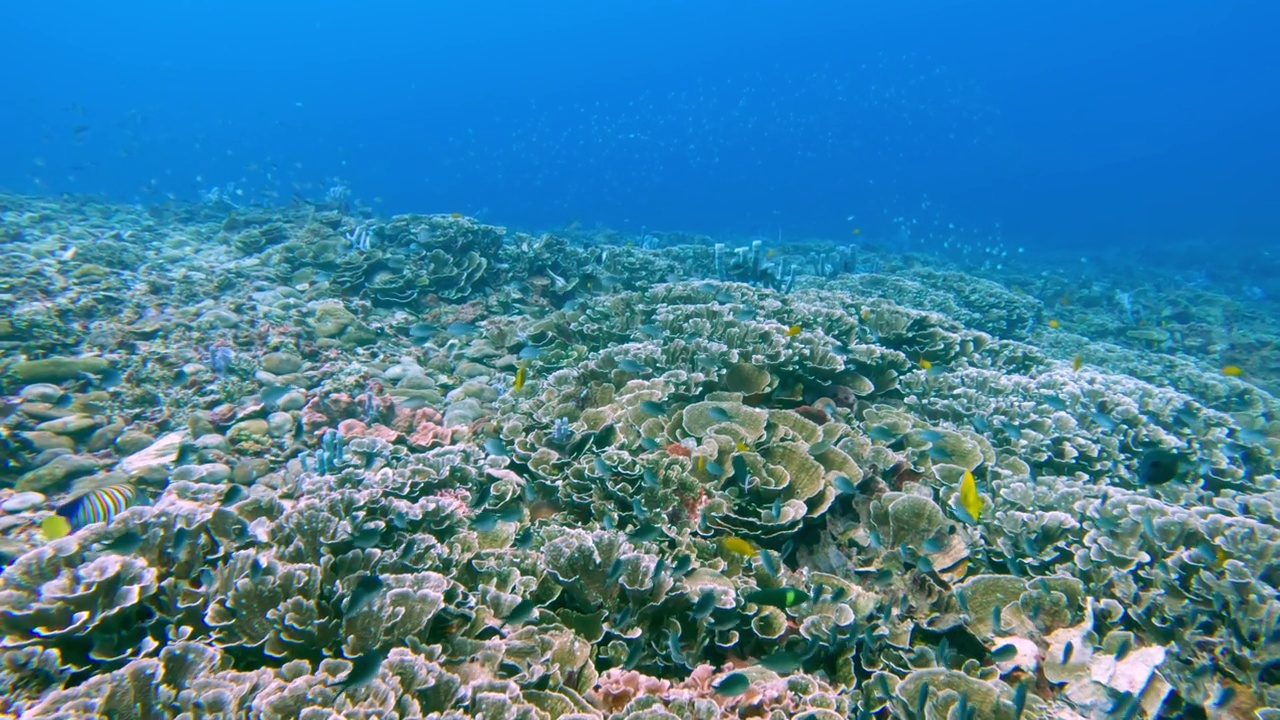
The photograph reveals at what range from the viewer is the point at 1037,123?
531 ft

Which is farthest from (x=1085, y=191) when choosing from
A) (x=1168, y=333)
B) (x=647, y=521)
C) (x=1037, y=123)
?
(x=647, y=521)

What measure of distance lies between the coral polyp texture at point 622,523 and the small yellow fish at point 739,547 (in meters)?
0.06

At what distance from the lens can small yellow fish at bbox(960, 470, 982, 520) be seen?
3.88 metres

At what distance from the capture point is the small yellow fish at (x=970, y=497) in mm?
3881

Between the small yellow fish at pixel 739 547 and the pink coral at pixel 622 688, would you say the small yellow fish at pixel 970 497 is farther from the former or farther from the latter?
the pink coral at pixel 622 688

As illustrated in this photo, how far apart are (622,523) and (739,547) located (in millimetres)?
946

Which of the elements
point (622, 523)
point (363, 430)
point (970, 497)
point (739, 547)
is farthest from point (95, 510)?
point (970, 497)

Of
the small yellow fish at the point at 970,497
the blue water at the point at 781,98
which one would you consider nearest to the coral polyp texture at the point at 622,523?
the small yellow fish at the point at 970,497

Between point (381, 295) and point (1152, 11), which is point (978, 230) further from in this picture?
point (1152, 11)

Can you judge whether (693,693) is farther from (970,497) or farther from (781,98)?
(781,98)

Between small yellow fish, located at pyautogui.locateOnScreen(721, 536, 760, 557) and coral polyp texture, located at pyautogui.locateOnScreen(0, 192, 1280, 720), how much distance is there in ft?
0.19

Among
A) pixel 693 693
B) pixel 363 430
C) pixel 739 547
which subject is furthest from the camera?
pixel 363 430

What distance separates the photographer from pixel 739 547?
3.86 meters

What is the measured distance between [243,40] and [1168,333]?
256797mm
